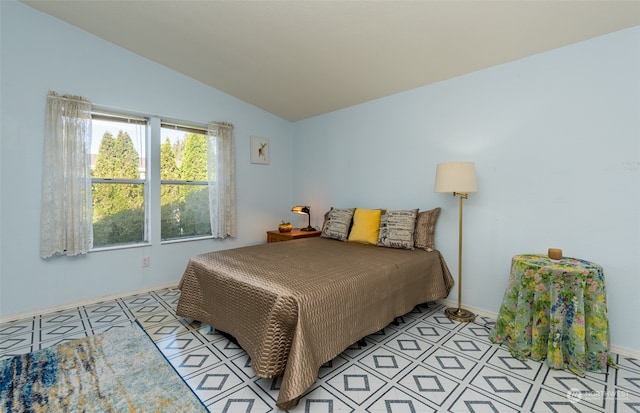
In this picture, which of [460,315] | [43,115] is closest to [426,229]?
[460,315]

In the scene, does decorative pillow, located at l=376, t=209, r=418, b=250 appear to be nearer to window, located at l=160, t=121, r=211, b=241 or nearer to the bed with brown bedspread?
the bed with brown bedspread

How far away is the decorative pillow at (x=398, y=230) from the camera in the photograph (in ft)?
9.63

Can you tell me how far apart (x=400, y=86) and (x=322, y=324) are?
2661 mm

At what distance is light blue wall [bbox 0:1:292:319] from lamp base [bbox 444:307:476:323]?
300cm

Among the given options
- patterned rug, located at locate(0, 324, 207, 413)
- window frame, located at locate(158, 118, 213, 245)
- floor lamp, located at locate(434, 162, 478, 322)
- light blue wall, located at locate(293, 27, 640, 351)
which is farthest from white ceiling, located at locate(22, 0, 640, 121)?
patterned rug, located at locate(0, 324, 207, 413)

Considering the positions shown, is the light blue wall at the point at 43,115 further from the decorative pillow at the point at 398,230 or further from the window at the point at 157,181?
the decorative pillow at the point at 398,230

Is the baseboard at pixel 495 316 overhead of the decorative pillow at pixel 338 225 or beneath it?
beneath

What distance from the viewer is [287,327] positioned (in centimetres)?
165

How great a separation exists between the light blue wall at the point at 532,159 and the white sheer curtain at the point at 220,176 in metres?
1.89

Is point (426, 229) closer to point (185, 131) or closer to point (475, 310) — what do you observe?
point (475, 310)

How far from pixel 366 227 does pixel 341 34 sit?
191 cm

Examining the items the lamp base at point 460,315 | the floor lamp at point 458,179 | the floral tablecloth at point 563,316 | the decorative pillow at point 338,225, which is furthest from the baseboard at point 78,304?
the floral tablecloth at point 563,316

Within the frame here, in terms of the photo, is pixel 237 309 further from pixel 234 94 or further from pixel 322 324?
pixel 234 94

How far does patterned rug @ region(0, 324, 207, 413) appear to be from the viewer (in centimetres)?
158
